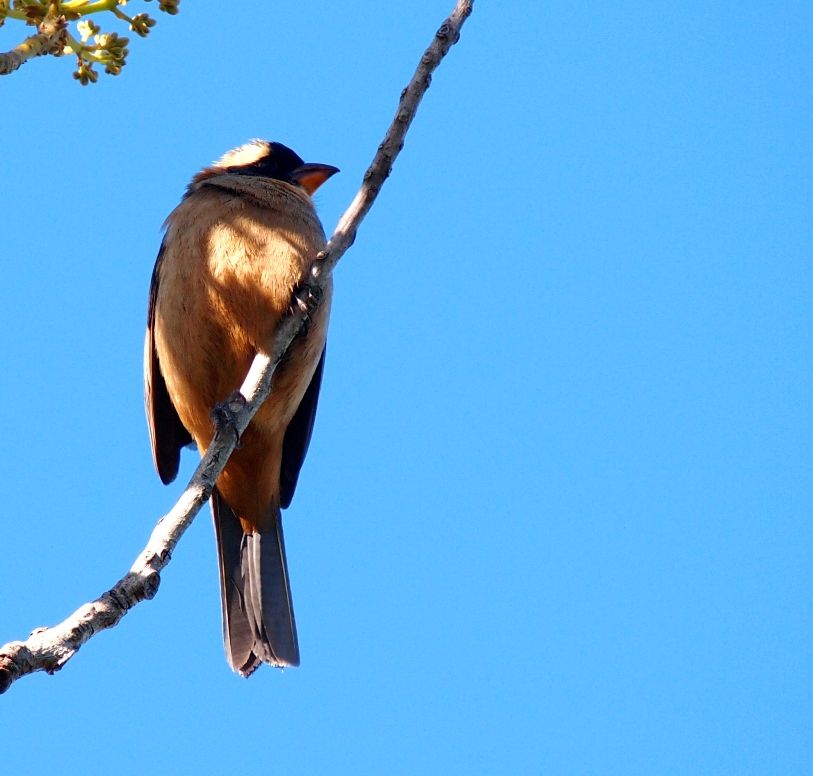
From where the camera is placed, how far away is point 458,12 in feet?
13.4

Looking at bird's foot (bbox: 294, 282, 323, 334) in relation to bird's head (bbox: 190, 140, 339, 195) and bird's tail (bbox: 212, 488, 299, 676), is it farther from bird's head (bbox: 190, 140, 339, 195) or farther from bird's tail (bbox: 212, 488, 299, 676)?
bird's head (bbox: 190, 140, 339, 195)

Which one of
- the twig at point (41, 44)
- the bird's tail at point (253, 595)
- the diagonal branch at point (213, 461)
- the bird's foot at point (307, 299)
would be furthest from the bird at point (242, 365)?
the twig at point (41, 44)

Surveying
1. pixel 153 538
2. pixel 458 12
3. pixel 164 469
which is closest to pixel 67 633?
pixel 153 538

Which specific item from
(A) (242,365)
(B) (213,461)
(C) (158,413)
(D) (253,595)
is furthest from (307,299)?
Result: (D) (253,595)

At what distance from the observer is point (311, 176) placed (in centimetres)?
643

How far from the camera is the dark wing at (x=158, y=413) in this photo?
19.0 feet

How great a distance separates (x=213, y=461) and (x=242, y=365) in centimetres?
148

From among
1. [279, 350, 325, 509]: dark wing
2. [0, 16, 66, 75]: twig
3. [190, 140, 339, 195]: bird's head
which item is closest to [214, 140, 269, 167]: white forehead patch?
[190, 140, 339, 195]: bird's head

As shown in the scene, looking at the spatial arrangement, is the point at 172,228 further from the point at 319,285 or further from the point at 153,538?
the point at 153,538

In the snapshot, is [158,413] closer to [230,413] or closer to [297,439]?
[297,439]

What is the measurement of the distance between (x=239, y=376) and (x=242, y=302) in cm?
39

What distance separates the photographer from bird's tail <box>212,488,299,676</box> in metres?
5.34

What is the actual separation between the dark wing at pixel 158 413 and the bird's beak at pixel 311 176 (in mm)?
1000

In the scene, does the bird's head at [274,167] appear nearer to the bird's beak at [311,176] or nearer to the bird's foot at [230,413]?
the bird's beak at [311,176]
